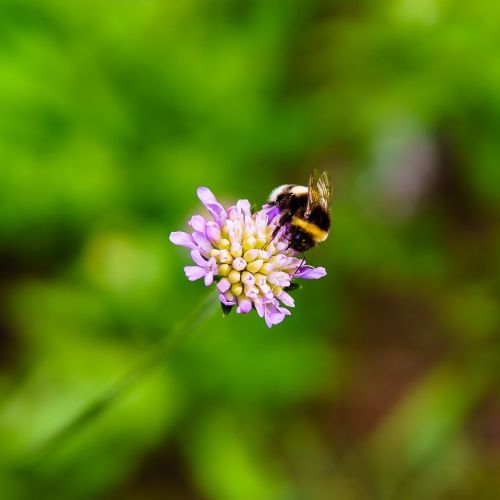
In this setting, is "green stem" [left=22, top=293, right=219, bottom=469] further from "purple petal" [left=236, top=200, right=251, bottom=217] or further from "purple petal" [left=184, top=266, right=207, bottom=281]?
"purple petal" [left=236, top=200, right=251, bottom=217]

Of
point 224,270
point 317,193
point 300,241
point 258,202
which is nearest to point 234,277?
point 224,270

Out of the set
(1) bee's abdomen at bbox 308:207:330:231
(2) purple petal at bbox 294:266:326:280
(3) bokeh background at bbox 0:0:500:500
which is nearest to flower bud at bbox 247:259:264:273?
(2) purple petal at bbox 294:266:326:280

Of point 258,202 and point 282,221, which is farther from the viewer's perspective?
point 258,202

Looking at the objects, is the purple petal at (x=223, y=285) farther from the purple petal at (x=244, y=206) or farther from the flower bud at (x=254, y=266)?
the purple petal at (x=244, y=206)

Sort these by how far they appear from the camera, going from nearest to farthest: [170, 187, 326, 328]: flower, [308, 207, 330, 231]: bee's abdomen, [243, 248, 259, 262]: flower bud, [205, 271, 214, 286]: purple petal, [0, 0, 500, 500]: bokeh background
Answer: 1. [205, 271, 214, 286]: purple petal
2. [170, 187, 326, 328]: flower
3. [243, 248, 259, 262]: flower bud
4. [308, 207, 330, 231]: bee's abdomen
5. [0, 0, 500, 500]: bokeh background

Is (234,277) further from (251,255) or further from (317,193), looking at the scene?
(317,193)

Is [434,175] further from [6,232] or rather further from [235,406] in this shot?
[6,232]
